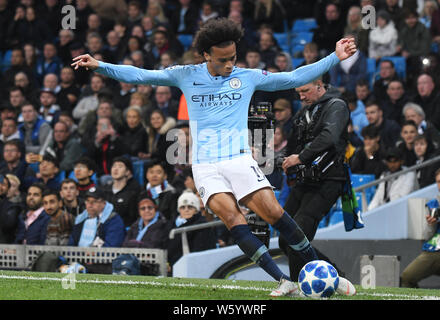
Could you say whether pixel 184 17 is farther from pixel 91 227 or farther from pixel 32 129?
pixel 91 227

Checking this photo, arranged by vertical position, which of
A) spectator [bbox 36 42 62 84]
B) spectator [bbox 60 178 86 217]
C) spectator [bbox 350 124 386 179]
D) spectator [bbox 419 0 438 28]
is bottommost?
spectator [bbox 60 178 86 217]

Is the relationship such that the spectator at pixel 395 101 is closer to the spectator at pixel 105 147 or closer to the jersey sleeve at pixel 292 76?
the spectator at pixel 105 147

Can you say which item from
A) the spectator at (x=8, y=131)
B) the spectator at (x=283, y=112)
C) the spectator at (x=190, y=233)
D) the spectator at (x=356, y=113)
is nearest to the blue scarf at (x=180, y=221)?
the spectator at (x=190, y=233)

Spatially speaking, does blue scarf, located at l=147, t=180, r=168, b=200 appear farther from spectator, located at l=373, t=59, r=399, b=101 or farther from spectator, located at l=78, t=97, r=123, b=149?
spectator, located at l=373, t=59, r=399, b=101

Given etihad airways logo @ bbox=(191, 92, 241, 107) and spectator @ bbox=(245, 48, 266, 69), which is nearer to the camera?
etihad airways logo @ bbox=(191, 92, 241, 107)

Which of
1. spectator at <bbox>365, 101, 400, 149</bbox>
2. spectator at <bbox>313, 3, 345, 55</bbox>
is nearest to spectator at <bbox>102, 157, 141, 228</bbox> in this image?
spectator at <bbox>365, 101, 400, 149</bbox>

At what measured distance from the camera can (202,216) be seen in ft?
38.9

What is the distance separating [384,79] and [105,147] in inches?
180

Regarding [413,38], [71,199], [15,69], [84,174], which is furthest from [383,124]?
[15,69]

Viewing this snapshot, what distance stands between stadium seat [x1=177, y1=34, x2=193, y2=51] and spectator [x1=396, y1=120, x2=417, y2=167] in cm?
703

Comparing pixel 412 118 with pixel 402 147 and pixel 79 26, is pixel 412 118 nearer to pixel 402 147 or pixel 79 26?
pixel 402 147

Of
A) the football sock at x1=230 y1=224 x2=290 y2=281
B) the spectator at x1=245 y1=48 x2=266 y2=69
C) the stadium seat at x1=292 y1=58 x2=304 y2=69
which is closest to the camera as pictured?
the football sock at x1=230 y1=224 x2=290 y2=281

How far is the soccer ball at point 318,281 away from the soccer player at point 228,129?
13 centimetres

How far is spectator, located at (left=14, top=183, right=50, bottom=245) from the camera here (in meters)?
12.2
